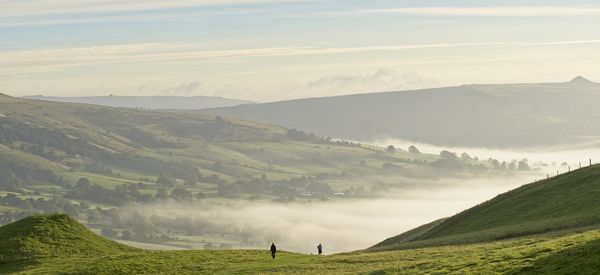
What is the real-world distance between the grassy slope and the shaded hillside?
1151 millimetres

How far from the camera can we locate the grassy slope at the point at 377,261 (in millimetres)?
50000

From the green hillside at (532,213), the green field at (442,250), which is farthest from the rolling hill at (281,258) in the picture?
the green hillside at (532,213)

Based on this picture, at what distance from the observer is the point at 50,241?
9594cm

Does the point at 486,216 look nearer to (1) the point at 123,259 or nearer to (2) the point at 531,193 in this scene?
(2) the point at 531,193

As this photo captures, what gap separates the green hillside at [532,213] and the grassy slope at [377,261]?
6994 millimetres

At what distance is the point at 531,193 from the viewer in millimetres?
104188

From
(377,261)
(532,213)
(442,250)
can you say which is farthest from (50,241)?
(532,213)

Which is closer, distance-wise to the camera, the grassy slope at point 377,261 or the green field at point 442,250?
the grassy slope at point 377,261

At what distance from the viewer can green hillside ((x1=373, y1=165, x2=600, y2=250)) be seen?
79950 millimetres

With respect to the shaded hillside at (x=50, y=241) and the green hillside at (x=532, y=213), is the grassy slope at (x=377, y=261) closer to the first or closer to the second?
the shaded hillside at (x=50, y=241)

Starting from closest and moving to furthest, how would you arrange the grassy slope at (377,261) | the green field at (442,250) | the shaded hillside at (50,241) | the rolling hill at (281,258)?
the grassy slope at (377,261), the rolling hill at (281,258), the green field at (442,250), the shaded hillside at (50,241)

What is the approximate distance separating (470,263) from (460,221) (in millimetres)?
51394

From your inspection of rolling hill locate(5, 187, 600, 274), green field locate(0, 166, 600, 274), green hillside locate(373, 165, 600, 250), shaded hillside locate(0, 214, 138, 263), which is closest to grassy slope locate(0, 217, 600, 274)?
rolling hill locate(5, 187, 600, 274)

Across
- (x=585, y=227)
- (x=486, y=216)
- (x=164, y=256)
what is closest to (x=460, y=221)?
(x=486, y=216)
